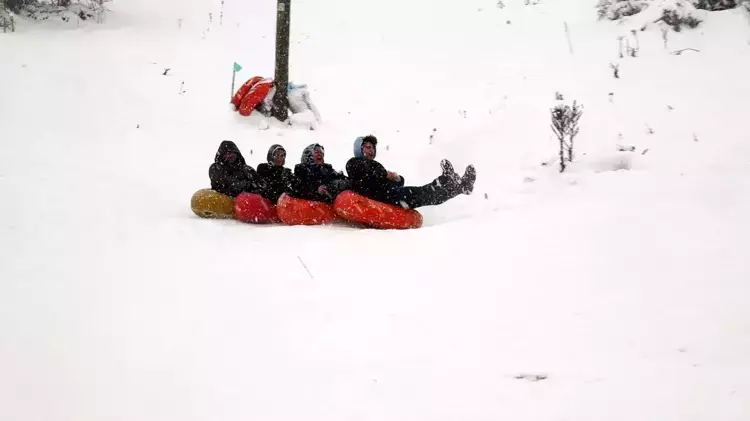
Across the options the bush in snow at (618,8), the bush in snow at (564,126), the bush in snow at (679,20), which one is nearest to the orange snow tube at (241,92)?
the bush in snow at (564,126)

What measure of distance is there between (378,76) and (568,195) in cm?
604

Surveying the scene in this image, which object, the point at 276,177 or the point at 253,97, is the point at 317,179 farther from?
the point at 253,97

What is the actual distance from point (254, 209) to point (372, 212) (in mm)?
1204

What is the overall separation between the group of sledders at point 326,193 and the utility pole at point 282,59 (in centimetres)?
304

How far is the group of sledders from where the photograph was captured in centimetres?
597

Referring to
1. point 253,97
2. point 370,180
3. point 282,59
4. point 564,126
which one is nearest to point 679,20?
point 564,126

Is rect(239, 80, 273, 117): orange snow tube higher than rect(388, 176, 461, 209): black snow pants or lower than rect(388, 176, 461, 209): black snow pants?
higher

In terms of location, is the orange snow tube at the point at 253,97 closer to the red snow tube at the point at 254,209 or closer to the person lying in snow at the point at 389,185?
the red snow tube at the point at 254,209

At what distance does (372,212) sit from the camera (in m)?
5.89

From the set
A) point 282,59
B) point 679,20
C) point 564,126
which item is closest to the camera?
point 564,126

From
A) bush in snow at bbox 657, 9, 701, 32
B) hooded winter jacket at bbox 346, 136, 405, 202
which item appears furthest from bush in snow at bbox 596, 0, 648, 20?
hooded winter jacket at bbox 346, 136, 405, 202

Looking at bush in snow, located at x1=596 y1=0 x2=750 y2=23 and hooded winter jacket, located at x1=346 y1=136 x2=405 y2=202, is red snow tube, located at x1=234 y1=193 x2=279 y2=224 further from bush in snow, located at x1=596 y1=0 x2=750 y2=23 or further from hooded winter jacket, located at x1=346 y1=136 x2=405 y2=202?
bush in snow, located at x1=596 y1=0 x2=750 y2=23

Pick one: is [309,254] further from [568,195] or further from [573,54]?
[573,54]

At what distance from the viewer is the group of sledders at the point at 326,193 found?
5.97 m
